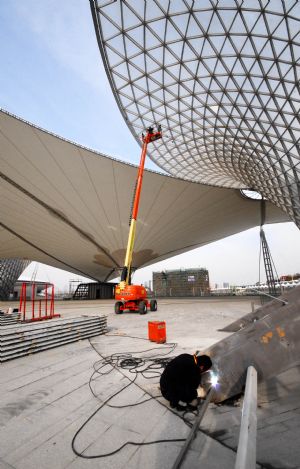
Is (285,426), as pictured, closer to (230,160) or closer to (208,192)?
(230,160)

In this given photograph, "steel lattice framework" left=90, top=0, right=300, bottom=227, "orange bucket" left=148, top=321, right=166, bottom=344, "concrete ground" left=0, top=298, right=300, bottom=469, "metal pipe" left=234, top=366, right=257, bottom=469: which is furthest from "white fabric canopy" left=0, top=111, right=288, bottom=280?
"metal pipe" left=234, top=366, right=257, bottom=469

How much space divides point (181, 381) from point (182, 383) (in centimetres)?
3

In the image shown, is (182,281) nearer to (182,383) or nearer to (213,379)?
(213,379)

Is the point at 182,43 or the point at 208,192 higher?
the point at 182,43

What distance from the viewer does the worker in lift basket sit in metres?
3.91

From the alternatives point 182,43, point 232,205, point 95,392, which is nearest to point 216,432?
point 95,392

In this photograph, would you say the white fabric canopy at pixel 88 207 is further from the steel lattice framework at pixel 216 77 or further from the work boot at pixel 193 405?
the work boot at pixel 193 405

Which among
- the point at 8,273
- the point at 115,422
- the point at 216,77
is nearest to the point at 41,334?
the point at 115,422

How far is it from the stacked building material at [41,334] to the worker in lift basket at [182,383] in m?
4.95

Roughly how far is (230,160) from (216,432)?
97.2ft

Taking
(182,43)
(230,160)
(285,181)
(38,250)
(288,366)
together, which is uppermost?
(182,43)

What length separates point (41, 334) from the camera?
7.86m

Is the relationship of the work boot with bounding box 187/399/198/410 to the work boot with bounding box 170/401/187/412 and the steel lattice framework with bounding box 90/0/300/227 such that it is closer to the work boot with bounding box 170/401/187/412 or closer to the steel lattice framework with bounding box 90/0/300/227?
the work boot with bounding box 170/401/187/412

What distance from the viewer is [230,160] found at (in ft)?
95.9
